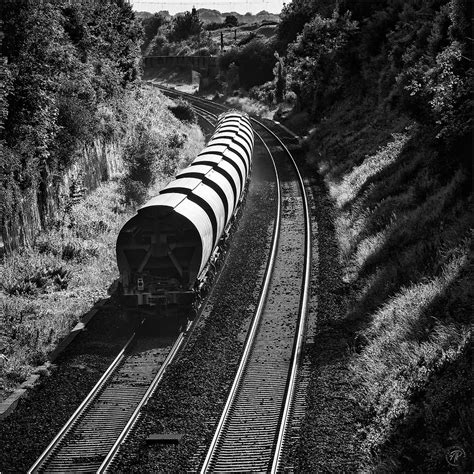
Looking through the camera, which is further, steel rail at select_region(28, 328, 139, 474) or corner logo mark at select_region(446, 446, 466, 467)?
steel rail at select_region(28, 328, 139, 474)

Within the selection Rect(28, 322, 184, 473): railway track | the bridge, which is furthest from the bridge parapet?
Rect(28, 322, 184, 473): railway track

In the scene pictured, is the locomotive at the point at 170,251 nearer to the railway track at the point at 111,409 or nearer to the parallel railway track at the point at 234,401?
the railway track at the point at 111,409

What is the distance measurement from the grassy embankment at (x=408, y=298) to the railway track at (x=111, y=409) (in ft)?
15.1

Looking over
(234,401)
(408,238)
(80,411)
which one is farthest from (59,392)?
(408,238)

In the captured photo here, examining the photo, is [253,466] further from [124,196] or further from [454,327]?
[124,196]

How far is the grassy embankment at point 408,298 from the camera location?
33.8 ft

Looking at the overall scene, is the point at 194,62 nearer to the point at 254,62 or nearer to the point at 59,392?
the point at 254,62

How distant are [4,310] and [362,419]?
991 cm

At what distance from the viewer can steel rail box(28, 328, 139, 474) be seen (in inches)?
421

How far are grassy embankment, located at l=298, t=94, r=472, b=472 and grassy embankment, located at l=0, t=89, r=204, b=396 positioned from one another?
7.68 meters

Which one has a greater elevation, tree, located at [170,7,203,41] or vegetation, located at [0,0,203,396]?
tree, located at [170,7,203,41]

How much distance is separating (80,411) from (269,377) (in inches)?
166

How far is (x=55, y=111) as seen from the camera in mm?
20844

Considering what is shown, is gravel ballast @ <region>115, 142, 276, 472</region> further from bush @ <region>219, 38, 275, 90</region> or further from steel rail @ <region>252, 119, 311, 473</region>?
bush @ <region>219, 38, 275, 90</region>
